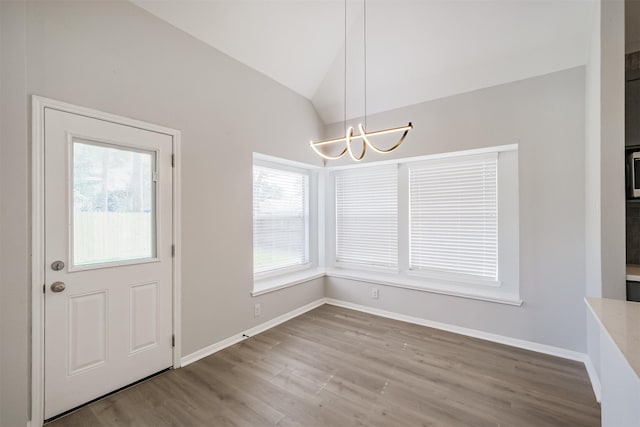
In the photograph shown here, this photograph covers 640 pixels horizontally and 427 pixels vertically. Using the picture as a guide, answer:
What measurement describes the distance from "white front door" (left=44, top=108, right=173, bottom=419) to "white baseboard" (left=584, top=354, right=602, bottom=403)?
3.56 m

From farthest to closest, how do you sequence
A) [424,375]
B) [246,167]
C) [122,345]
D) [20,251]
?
[246,167]
[424,375]
[122,345]
[20,251]

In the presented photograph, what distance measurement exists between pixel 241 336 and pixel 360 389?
4.94ft

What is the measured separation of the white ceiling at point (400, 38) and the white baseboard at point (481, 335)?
111 inches

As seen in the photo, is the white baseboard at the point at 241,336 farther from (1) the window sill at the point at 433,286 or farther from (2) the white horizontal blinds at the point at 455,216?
(2) the white horizontal blinds at the point at 455,216

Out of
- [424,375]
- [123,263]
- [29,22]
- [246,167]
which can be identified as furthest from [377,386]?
[29,22]

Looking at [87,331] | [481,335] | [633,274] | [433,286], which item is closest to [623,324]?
[633,274]

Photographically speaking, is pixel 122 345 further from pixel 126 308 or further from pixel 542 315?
pixel 542 315

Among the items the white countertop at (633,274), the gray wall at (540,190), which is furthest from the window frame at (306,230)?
the white countertop at (633,274)

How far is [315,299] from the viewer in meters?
4.25

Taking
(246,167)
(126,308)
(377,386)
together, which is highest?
(246,167)

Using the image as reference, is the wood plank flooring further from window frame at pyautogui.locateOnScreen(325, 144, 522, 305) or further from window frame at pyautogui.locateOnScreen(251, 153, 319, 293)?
window frame at pyautogui.locateOnScreen(251, 153, 319, 293)

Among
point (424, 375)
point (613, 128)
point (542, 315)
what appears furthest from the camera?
point (542, 315)

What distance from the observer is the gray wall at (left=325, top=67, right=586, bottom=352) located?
267 cm

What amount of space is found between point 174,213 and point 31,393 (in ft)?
4.90
